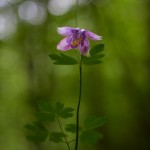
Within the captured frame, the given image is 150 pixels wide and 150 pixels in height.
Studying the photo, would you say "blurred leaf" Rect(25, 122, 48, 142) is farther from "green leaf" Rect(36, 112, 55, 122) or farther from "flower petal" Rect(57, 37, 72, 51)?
"flower petal" Rect(57, 37, 72, 51)

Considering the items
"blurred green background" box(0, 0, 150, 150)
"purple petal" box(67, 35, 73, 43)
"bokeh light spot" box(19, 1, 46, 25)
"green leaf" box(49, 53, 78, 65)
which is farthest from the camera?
"bokeh light spot" box(19, 1, 46, 25)

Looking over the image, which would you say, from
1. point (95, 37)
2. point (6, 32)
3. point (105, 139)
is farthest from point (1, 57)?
point (95, 37)

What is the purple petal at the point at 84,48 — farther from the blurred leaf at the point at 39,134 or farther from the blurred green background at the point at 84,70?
the blurred green background at the point at 84,70

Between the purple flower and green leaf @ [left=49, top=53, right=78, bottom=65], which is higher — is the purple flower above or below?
above

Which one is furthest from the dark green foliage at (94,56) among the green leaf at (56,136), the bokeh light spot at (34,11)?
the bokeh light spot at (34,11)

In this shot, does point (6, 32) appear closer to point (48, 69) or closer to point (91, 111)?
point (48, 69)

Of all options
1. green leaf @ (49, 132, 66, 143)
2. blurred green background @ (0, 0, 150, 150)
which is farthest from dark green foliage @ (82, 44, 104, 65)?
blurred green background @ (0, 0, 150, 150)
